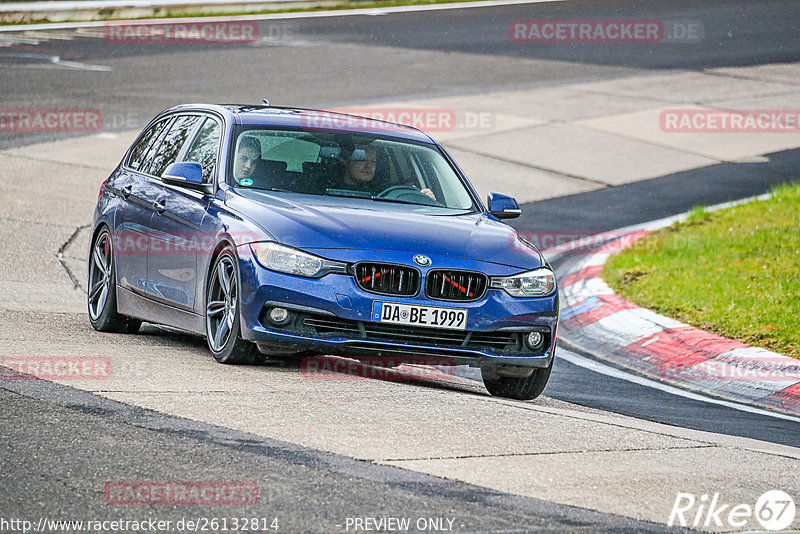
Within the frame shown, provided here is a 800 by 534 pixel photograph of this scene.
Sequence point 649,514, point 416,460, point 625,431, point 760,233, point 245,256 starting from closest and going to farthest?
point 649,514 → point 416,460 → point 625,431 → point 245,256 → point 760,233

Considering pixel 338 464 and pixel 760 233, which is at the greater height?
pixel 338 464

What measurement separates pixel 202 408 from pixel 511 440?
1497mm

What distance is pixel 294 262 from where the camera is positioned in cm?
775

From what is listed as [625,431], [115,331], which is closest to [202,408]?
[625,431]

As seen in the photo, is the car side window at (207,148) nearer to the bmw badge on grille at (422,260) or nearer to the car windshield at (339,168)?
the car windshield at (339,168)

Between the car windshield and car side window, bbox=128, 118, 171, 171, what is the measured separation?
57.7 inches

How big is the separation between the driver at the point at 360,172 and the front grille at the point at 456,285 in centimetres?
126

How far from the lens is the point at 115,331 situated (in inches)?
393

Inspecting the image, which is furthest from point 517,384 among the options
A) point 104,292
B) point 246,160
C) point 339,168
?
point 104,292

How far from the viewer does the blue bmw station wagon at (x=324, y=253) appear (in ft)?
25.5

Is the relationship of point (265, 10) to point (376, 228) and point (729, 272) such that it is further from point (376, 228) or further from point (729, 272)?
point (376, 228)

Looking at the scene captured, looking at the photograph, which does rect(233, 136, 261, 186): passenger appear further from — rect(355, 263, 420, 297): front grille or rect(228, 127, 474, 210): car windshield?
rect(355, 263, 420, 297): front grille

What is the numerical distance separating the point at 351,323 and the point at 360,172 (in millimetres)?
1525

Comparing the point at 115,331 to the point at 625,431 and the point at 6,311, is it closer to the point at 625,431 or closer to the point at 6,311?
the point at 6,311
